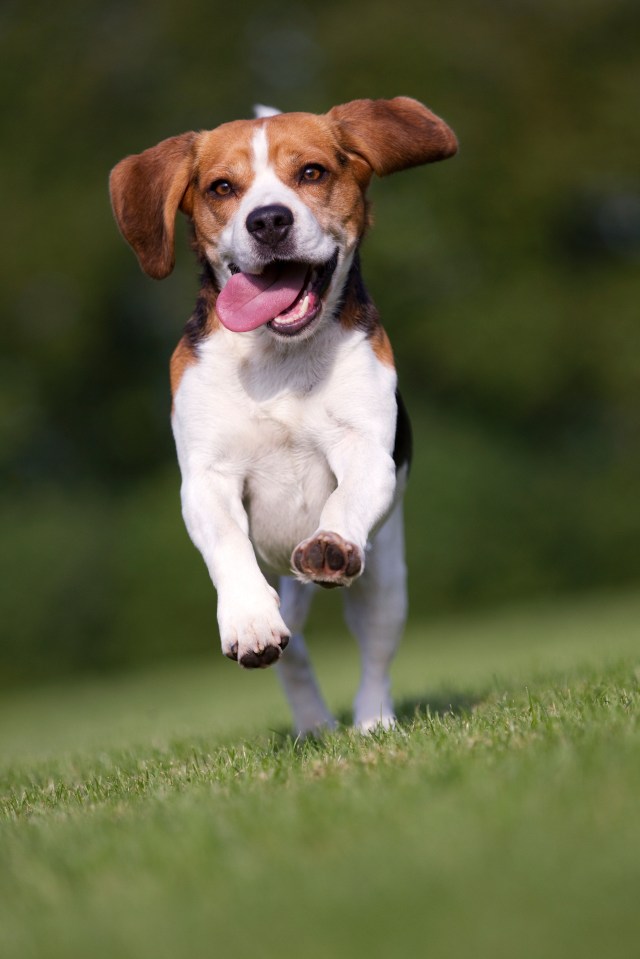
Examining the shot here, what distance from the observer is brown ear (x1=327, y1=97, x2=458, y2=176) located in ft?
18.1

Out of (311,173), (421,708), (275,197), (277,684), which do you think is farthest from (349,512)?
(277,684)

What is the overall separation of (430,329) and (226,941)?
73.8ft

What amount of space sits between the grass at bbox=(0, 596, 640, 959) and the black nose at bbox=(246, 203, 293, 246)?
172 centimetres

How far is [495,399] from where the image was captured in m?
24.9

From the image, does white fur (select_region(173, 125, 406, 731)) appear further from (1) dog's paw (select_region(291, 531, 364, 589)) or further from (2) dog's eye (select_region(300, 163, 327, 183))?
(1) dog's paw (select_region(291, 531, 364, 589))

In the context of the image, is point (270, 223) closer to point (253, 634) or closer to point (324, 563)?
point (324, 563)

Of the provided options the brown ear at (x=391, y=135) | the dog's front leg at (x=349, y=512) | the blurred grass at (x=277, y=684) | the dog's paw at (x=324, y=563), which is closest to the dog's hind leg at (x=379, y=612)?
the blurred grass at (x=277, y=684)

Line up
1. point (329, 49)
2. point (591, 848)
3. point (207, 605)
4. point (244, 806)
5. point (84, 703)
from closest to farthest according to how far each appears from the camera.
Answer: point (591, 848)
point (244, 806)
point (84, 703)
point (207, 605)
point (329, 49)

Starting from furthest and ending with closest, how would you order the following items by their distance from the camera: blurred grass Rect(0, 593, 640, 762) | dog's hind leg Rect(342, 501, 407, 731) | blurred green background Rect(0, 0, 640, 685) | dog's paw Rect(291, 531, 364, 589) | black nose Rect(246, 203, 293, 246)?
1. blurred green background Rect(0, 0, 640, 685)
2. blurred grass Rect(0, 593, 640, 762)
3. dog's hind leg Rect(342, 501, 407, 731)
4. black nose Rect(246, 203, 293, 246)
5. dog's paw Rect(291, 531, 364, 589)

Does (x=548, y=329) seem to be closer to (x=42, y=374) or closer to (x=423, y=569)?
(x=423, y=569)

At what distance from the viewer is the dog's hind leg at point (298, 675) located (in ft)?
20.6

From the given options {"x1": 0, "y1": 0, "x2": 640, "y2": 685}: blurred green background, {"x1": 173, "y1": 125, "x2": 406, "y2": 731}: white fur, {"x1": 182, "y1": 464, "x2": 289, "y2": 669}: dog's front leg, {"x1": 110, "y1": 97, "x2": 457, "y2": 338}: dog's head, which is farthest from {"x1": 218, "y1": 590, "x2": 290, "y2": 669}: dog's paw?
{"x1": 0, "y1": 0, "x2": 640, "y2": 685}: blurred green background

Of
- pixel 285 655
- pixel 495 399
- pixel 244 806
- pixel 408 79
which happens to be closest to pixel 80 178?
pixel 408 79

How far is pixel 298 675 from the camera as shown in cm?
627
